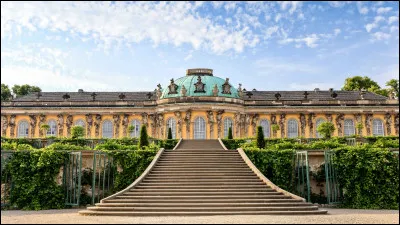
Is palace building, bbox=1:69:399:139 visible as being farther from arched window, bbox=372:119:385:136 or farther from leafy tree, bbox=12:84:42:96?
leafy tree, bbox=12:84:42:96

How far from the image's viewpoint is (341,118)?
47.8 m

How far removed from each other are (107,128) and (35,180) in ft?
92.6

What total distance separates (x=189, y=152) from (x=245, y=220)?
32.5 ft

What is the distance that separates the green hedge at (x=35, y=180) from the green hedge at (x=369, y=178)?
545 inches

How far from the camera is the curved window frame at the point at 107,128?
47969 millimetres

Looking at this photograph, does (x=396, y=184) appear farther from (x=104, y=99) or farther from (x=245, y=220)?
(x=104, y=99)

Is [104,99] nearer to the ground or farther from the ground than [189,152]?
farther from the ground

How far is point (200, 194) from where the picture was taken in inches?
728

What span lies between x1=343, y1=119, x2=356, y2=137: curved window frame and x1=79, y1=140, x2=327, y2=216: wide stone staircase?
92.8ft

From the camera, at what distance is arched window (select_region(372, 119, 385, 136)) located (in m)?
47.4

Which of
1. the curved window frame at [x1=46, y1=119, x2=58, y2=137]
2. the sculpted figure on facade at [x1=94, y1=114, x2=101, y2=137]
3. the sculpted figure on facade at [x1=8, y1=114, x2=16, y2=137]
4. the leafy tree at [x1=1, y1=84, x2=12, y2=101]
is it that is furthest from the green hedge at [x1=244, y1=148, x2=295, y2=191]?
the leafy tree at [x1=1, y1=84, x2=12, y2=101]

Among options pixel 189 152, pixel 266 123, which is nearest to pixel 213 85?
pixel 266 123

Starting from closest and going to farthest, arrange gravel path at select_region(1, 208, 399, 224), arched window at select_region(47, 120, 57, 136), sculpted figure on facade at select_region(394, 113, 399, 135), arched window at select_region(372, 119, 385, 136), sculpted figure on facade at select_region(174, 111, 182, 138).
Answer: gravel path at select_region(1, 208, 399, 224), sculpted figure on facade at select_region(174, 111, 182, 138), sculpted figure on facade at select_region(394, 113, 399, 135), arched window at select_region(372, 119, 385, 136), arched window at select_region(47, 120, 57, 136)

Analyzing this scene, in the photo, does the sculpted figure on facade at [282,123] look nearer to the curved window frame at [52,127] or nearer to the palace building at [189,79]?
the palace building at [189,79]
